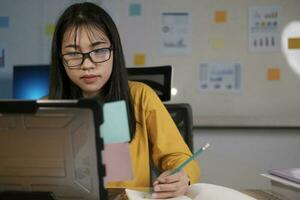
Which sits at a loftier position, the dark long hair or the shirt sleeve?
the dark long hair

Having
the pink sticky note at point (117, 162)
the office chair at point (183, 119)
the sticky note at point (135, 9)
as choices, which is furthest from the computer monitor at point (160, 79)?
the pink sticky note at point (117, 162)

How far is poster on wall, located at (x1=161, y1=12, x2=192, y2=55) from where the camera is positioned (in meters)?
2.15

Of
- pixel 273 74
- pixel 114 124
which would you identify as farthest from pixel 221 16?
pixel 114 124

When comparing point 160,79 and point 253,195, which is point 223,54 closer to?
point 160,79

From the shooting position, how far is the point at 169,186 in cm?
68

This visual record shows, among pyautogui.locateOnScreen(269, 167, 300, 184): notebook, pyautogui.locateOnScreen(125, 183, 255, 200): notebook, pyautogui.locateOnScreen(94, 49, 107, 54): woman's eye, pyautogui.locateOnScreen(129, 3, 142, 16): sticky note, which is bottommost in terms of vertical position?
pyautogui.locateOnScreen(125, 183, 255, 200): notebook

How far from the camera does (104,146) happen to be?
497 mm

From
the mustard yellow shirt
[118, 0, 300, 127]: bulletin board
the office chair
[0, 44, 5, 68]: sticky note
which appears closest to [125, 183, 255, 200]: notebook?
the mustard yellow shirt

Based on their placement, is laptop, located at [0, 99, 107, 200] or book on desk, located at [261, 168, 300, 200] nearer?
laptop, located at [0, 99, 107, 200]

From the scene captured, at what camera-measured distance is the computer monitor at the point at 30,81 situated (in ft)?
6.59

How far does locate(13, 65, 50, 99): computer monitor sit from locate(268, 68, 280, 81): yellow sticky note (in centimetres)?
130

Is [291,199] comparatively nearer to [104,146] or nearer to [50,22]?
[104,146]

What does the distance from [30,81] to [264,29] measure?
55.2 inches

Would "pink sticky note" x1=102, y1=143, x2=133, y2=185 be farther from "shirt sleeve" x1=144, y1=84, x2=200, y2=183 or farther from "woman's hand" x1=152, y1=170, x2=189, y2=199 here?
"shirt sleeve" x1=144, y1=84, x2=200, y2=183
